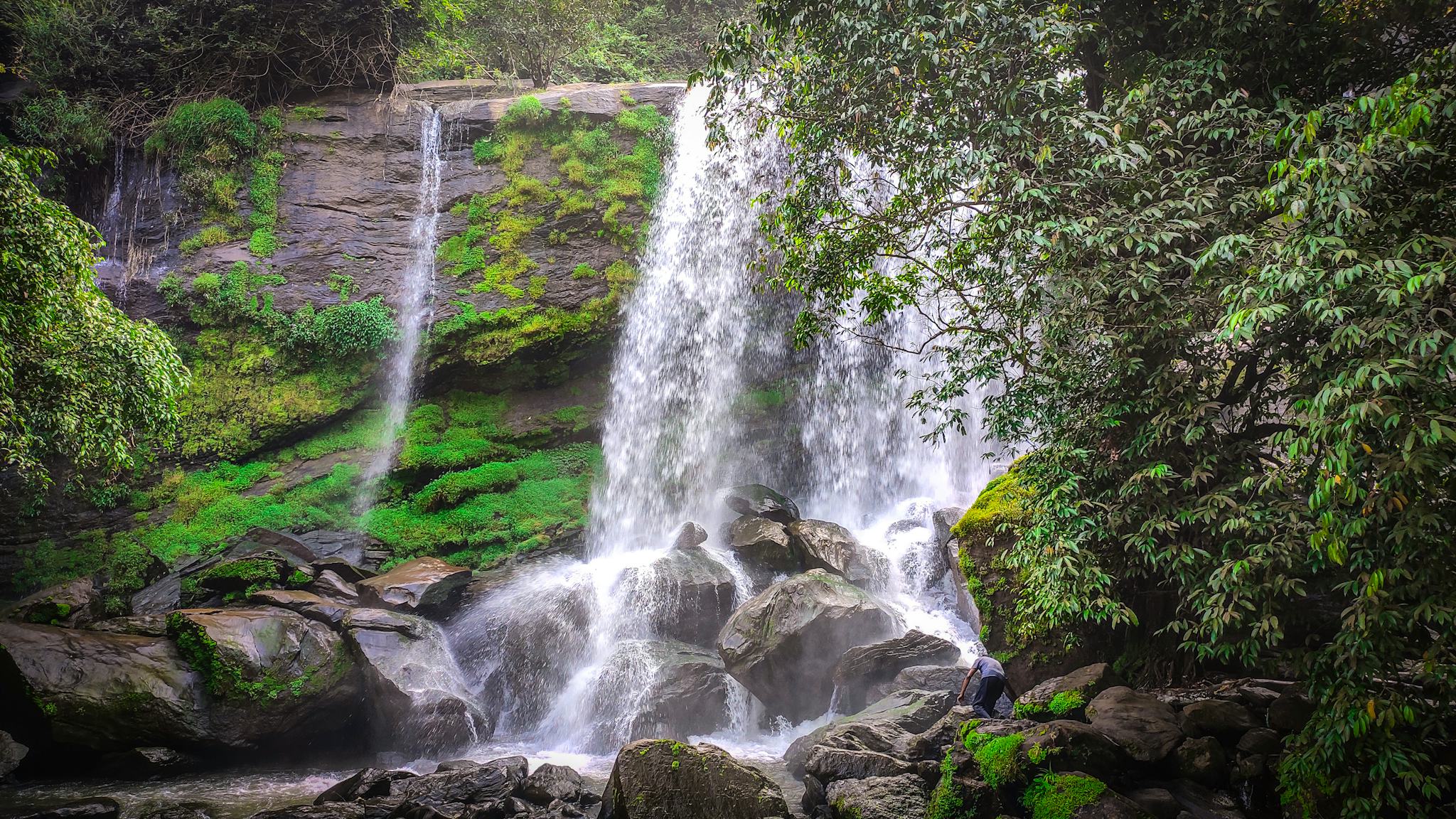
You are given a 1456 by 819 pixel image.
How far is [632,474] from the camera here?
1792 centimetres

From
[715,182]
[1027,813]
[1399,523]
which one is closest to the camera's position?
[1399,523]

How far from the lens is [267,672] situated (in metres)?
9.69

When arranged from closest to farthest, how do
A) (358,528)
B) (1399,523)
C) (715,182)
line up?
(1399,523), (358,528), (715,182)

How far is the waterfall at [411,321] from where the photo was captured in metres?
17.3

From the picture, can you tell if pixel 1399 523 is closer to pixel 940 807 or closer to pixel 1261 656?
pixel 1261 656

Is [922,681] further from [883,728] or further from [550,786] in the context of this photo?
[550,786]

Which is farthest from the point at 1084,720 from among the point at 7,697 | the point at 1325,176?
the point at 7,697

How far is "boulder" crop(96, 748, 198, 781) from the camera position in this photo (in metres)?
8.98

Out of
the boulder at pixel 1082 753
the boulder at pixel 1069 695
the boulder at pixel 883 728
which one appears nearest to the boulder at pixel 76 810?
the boulder at pixel 883 728

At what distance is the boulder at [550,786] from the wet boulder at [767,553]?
229 inches

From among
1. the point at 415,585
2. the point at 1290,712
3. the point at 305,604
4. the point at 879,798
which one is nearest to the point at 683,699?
the point at 879,798

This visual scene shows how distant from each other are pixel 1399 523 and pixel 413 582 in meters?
12.8

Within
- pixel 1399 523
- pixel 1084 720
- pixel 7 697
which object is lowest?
pixel 7 697

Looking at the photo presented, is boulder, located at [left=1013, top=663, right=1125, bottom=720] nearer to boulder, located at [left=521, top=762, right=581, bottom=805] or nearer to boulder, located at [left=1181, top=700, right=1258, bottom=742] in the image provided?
boulder, located at [left=1181, top=700, right=1258, bottom=742]
